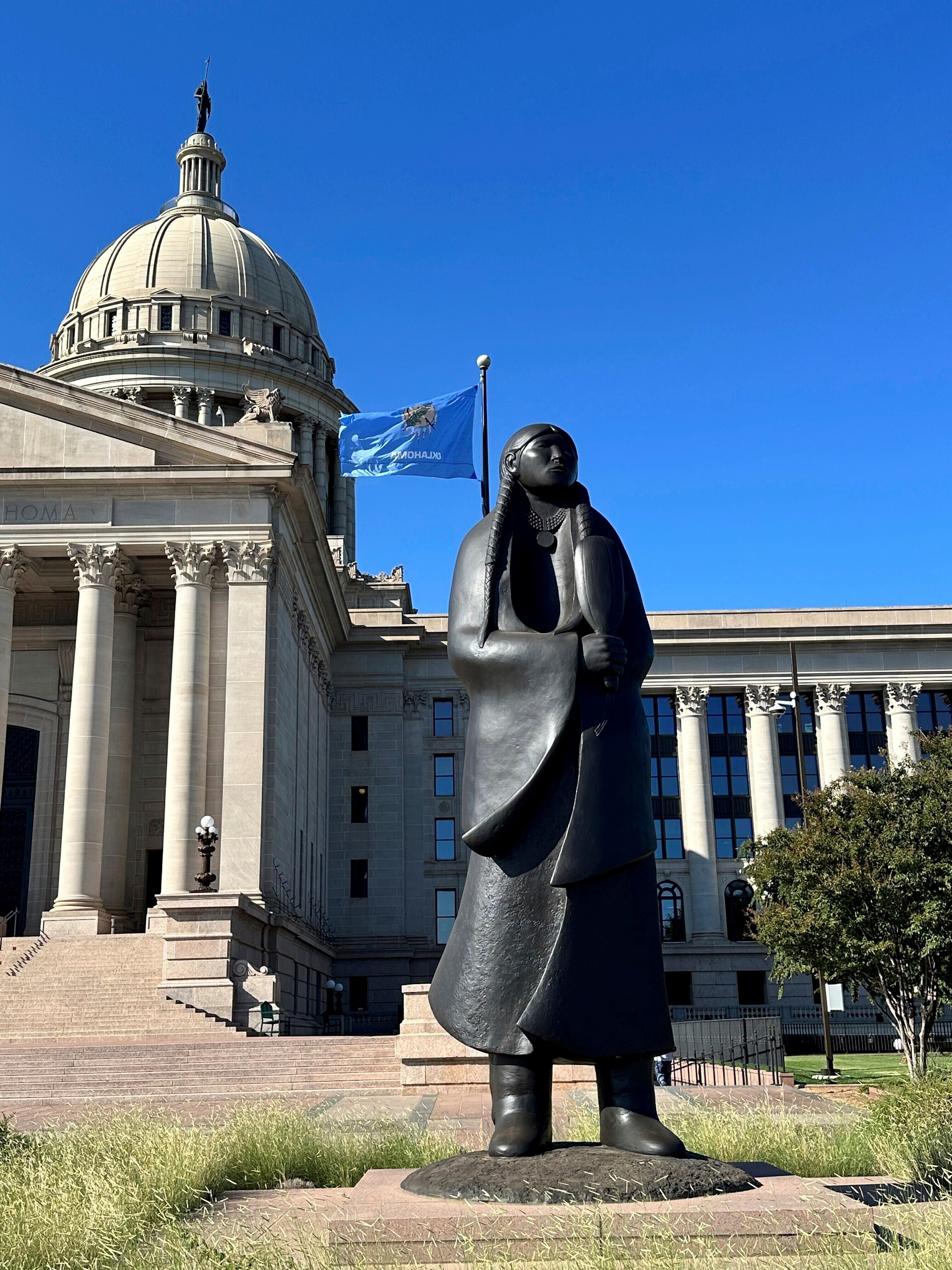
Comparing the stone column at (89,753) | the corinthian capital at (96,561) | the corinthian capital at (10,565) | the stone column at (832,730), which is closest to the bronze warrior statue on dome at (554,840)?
the stone column at (89,753)

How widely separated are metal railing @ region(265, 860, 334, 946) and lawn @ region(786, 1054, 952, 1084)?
16929mm

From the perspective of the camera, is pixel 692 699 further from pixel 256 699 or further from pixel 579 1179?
pixel 579 1179

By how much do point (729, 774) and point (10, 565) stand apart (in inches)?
1408

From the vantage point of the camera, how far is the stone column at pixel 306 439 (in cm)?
8150

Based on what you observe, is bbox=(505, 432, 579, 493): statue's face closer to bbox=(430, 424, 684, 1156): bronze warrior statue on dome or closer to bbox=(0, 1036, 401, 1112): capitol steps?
bbox=(430, 424, 684, 1156): bronze warrior statue on dome

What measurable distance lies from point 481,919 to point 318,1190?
228 cm

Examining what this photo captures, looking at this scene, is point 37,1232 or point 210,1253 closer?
point 210,1253

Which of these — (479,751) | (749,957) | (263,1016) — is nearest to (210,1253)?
(479,751)

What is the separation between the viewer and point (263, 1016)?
3500cm

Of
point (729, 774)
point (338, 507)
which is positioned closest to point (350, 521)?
point (338, 507)

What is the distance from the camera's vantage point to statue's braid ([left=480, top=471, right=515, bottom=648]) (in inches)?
332

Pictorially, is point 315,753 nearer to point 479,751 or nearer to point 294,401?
point 294,401

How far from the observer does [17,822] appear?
165 ft

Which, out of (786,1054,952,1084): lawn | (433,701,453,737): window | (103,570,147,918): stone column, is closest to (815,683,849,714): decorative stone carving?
(433,701,453,737): window
